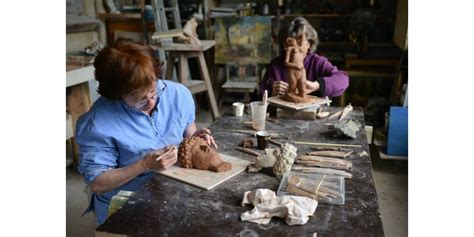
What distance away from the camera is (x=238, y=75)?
17.1 feet

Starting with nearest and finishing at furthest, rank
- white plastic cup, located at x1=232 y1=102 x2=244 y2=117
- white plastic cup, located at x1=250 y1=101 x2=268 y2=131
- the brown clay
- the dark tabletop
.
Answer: the dark tabletop < the brown clay < white plastic cup, located at x1=250 y1=101 x2=268 y2=131 < white plastic cup, located at x1=232 y1=102 x2=244 y2=117

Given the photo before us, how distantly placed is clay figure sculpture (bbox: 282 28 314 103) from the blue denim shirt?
2.43 ft

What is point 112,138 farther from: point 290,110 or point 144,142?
point 290,110

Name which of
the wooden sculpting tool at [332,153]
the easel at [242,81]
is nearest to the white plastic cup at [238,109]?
the wooden sculpting tool at [332,153]

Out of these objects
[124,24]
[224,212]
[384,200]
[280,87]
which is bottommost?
[384,200]

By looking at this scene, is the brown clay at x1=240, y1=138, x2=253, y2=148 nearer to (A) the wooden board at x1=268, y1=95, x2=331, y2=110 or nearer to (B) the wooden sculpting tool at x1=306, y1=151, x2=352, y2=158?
(B) the wooden sculpting tool at x1=306, y1=151, x2=352, y2=158

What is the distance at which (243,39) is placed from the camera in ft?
16.4

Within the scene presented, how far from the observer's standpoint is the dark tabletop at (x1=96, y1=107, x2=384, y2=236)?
1182 mm

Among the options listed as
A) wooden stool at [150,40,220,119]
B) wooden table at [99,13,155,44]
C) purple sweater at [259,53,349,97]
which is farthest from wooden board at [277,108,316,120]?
wooden table at [99,13,155,44]

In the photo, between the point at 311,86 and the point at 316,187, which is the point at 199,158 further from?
the point at 311,86

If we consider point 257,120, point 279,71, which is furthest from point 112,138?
point 279,71

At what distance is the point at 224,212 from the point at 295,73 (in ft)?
4.07

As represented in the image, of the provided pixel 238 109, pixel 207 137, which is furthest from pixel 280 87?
pixel 207 137

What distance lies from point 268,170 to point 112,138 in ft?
2.12
